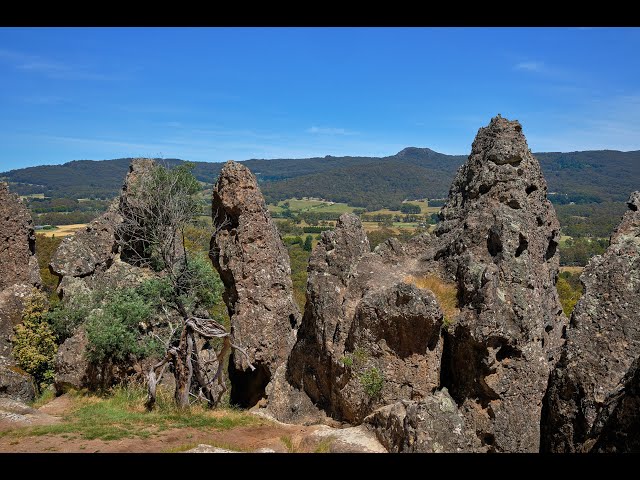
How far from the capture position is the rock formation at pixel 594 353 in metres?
9.66

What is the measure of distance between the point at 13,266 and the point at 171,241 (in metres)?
6.83

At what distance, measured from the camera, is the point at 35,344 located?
21.6 meters

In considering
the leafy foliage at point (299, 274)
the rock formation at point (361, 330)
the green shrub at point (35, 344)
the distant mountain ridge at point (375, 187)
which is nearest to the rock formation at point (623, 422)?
the rock formation at point (361, 330)

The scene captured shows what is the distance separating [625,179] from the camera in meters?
161

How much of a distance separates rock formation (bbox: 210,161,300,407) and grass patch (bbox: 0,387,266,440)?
13.5 ft

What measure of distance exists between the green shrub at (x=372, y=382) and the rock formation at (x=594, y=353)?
498 cm

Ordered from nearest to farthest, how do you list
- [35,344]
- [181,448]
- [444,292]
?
[181,448]
[444,292]
[35,344]

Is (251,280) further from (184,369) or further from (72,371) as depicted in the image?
(72,371)

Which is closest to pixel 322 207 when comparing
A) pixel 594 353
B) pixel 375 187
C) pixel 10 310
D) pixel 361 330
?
pixel 375 187

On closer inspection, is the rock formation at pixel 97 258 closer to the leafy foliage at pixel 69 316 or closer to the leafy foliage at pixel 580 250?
the leafy foliage at pixel 69 316

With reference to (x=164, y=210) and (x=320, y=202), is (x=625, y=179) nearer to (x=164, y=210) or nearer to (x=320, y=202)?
(x=320, y=202)
